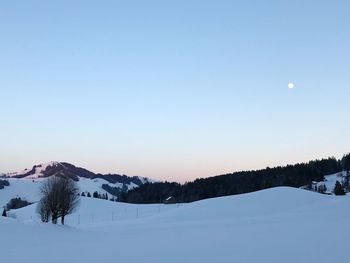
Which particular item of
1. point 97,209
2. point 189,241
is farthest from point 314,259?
point 97,209

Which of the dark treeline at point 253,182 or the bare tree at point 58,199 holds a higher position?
the dark treeline at point 253,182

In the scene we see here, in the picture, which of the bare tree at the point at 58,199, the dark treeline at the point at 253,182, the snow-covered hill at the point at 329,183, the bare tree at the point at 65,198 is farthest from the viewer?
Result: the dark treeline at the point at 253,182

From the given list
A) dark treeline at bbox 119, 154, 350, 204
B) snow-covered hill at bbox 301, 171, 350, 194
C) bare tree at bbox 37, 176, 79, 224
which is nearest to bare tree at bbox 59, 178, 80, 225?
bare tree at bbox 37, 176, 79, 224

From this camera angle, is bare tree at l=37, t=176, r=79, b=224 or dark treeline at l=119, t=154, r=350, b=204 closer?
bare tree at l=37, t=176, r=79, b=224

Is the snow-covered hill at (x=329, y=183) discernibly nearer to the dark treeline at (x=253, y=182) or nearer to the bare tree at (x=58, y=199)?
the dark treeline at (x=253, y=182)

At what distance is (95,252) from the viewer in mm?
28203

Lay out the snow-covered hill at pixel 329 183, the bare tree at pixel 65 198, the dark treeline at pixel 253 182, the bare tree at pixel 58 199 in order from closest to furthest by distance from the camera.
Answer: the bare tree at pixel 58 199
the bare tree at pixel 65 198
the snow-covered hill at pixel 329 183
the dark treeline at pixel 253 182

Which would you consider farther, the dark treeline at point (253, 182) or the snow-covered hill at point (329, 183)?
the dark treeline at point (253, 182)

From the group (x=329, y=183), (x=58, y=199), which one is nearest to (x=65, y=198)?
(x=58, y=199)

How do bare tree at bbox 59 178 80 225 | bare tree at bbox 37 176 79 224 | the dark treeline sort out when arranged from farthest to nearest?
the dark treeline → bare tree at bbox 59 178 80 225 → bare tree at bbox 37 176 79 224

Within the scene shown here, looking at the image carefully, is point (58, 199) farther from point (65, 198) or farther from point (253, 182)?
point (253, 182)

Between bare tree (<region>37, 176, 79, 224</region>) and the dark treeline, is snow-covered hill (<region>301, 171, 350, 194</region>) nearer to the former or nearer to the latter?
the dark treeline

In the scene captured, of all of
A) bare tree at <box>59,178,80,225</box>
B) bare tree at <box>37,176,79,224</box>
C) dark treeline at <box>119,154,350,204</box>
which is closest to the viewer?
bare tree at <box>37,176,79,224</box>

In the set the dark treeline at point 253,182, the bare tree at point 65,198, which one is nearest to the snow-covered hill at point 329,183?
the dark treeline at point 253,182
